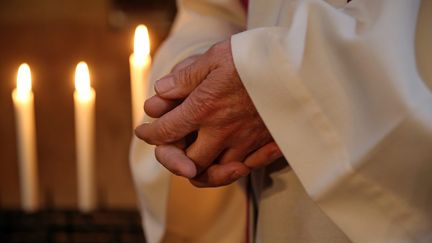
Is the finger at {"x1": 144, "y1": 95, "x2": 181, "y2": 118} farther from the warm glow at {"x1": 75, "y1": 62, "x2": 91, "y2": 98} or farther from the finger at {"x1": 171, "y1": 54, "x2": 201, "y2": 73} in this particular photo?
the warm glow at {"x1": 75, "y1": 62, "x2": 91, "y2": 98}

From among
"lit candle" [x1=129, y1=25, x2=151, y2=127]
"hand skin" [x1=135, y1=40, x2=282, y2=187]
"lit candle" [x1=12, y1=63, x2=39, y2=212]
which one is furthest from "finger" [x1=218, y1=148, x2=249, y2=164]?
"lit candle" [x1=12, y1=63, x2=39, y2=212]

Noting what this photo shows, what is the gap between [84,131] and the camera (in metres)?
1.24

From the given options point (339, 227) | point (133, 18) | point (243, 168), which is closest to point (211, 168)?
point (243, 168)

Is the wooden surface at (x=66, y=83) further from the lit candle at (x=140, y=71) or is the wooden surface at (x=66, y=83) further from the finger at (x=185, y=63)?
the finger at (x=185, y=63)

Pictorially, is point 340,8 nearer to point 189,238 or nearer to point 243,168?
point 243,168

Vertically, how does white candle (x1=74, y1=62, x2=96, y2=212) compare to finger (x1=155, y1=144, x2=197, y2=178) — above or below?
below

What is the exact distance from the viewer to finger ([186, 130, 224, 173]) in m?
0.71

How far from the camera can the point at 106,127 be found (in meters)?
1.65

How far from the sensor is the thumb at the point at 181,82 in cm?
72

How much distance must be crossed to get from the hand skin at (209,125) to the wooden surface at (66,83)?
75 cm

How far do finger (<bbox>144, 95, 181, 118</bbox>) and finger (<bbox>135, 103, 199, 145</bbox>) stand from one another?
2 centimetres

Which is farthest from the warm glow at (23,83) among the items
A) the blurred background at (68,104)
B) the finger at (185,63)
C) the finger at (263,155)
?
the finger at (263,155)

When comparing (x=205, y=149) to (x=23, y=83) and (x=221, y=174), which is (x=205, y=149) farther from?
(x=23, y=83)

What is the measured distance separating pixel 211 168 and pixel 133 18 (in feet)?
3.87
